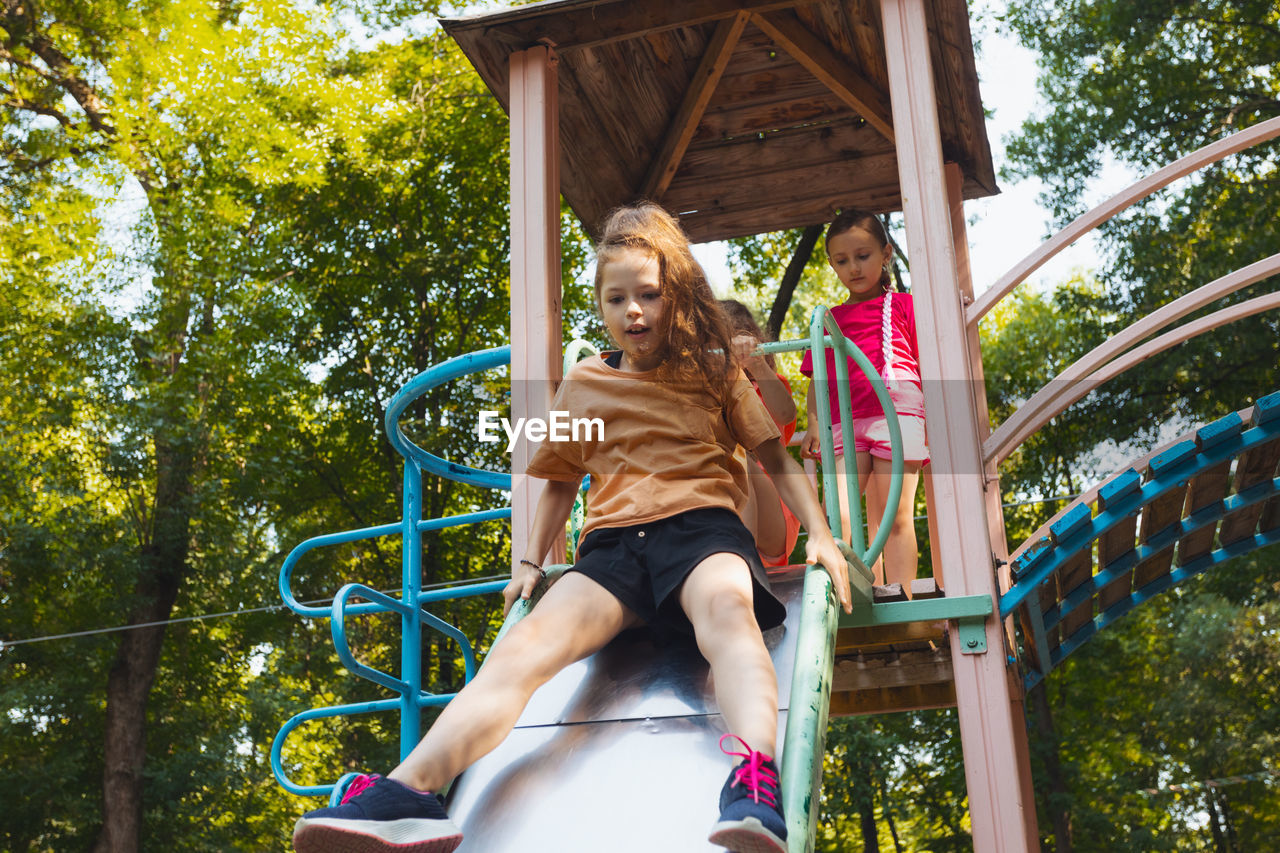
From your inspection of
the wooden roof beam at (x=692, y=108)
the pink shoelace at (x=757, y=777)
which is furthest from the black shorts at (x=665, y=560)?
the wooden roof beam at (x=692, y=108)

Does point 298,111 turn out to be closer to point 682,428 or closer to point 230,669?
point 230,669

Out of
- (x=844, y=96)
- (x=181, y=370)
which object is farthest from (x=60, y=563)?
(x=844, y=96)

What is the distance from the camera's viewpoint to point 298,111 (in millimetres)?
14938

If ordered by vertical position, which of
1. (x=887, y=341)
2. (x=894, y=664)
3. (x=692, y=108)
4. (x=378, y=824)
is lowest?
(x=378, y=824)

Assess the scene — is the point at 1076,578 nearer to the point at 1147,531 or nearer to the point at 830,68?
the point at 1147,531

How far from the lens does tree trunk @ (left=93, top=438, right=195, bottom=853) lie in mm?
13086

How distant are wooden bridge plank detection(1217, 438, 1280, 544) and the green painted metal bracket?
1.74 m

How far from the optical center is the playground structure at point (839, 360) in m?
3.22

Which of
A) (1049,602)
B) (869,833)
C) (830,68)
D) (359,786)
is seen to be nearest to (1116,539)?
(1049,602)

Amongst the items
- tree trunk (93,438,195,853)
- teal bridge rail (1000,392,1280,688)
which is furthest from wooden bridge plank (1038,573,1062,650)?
tree trunk (93,438,195,853)

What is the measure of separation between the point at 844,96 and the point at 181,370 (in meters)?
10.6

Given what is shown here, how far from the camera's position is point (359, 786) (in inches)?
82.0

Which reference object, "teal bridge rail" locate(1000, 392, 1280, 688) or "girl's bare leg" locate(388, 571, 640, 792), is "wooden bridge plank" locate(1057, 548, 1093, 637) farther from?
"girl's bare leg" locate(388, 571, 640, 792)

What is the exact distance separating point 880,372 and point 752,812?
115 inches
